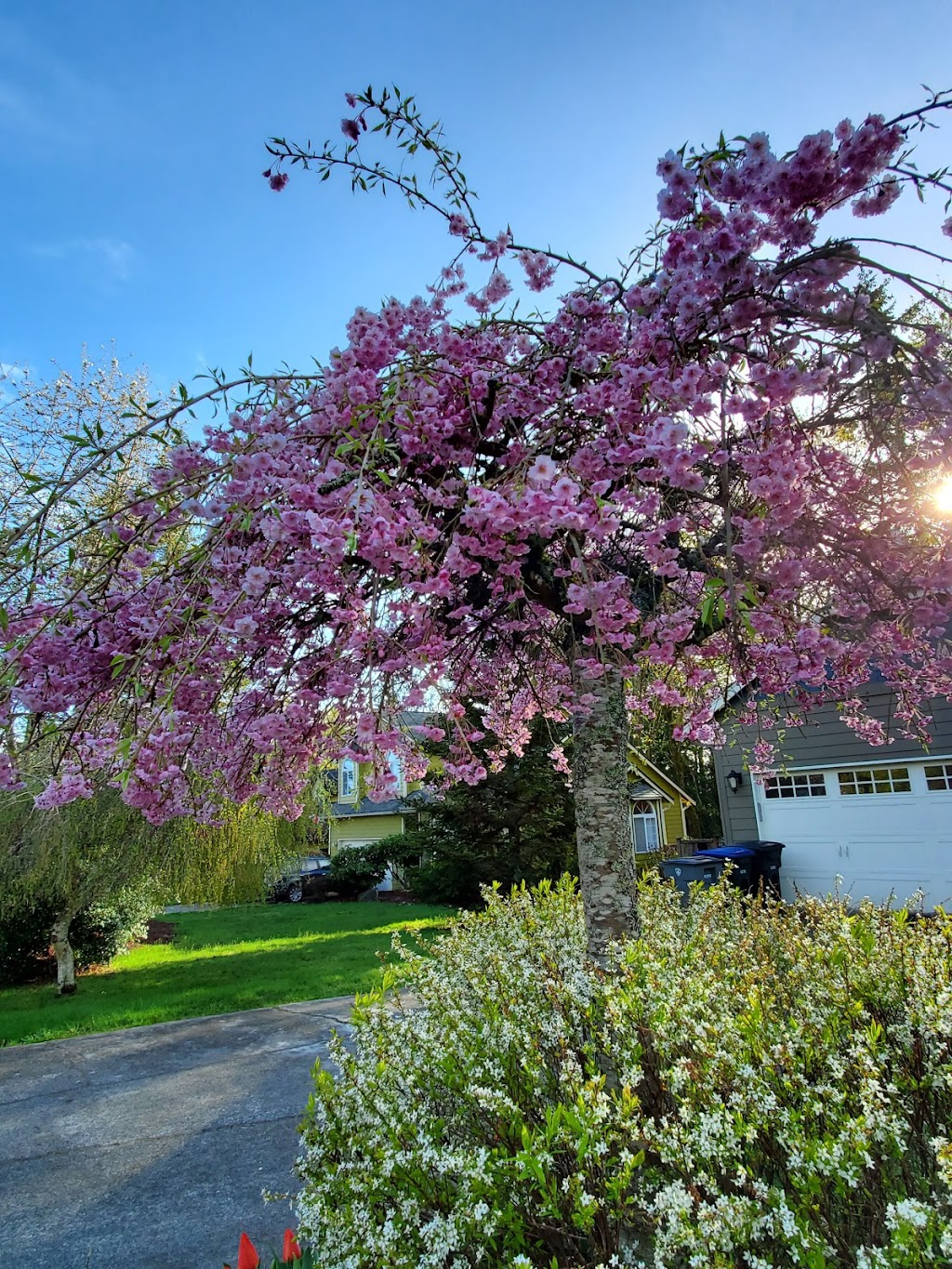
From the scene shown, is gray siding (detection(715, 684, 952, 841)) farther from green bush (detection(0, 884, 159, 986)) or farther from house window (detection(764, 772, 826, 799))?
green bush (detection(0, 884, 159, 986))

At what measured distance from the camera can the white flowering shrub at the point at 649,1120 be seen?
1659mm

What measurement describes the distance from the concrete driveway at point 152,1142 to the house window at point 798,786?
8593 millimetres

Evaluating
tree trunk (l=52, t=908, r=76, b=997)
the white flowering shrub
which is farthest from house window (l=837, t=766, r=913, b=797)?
tree trunk (l=52, t=908, r=76, b=997)

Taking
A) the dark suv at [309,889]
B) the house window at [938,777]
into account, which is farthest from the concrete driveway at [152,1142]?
the dark suv at [309,889]

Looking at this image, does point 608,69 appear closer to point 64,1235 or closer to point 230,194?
point 230,194

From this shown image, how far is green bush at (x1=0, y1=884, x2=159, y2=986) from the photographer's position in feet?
34.8

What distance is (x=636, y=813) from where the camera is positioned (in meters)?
22.3

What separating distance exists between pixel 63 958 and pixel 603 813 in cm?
1051

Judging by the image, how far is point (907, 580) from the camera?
10.3 feet

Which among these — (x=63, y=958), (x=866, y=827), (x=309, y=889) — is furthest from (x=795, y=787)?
(x=309, y=889)

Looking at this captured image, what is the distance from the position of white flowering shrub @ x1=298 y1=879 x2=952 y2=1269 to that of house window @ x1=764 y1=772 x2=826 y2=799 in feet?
30.6

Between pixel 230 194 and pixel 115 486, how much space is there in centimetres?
563

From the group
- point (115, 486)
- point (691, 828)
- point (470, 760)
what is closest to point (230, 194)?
point (470, 760)

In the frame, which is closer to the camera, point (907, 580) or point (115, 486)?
Result: point (907, 580)
